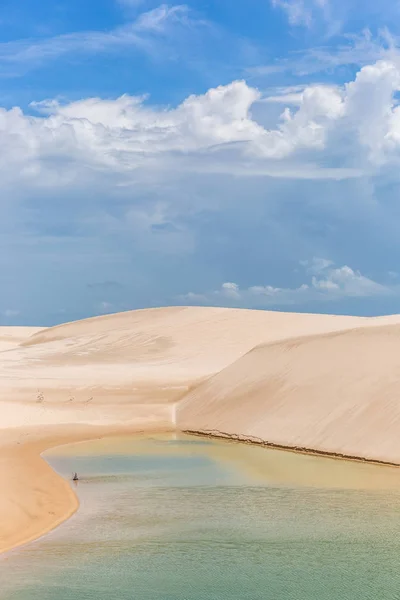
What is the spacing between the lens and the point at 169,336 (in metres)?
57.3

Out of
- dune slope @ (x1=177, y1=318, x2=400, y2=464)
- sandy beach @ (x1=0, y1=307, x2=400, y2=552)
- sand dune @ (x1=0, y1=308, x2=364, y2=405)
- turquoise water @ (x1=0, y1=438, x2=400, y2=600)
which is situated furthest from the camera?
sand dune @ (x1=0, y1=308, x2=364, y2=405)

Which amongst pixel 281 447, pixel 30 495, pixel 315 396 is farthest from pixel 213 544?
pixel 315 396

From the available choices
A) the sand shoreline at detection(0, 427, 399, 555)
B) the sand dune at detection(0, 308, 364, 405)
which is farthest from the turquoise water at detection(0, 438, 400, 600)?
the sand dune at detection(0, 308, 364, 405)

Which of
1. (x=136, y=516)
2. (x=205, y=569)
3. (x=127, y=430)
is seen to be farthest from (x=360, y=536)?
(x=127, y=430)

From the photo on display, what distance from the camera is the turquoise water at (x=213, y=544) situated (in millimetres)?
12141

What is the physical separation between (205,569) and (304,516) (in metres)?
3.91

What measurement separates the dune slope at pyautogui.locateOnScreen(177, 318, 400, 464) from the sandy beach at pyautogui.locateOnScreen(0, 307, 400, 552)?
46mm

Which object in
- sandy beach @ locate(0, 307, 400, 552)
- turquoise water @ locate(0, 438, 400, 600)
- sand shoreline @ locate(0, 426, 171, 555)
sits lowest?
turquoise water @ locate(0, 438, 400, 600)

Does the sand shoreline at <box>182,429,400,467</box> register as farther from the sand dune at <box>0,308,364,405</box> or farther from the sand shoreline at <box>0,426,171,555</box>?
the sand dune at <box>0,308,364,405</box>

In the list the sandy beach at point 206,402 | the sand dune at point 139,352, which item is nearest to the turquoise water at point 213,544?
the sandy beach at point 206,402

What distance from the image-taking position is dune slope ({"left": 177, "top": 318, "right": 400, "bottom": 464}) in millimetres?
24094

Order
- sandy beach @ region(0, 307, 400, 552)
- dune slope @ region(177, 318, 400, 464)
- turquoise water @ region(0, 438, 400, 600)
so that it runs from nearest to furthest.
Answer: turquoise water @ region(0, 438, 400, 600) < sandy beach @ region(0, 307, 400, 552) < dune slope @ region(177, 318, 400, 464)

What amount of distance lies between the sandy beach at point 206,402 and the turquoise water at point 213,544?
3.76 feet

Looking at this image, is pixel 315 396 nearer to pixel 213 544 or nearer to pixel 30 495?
pixel 30 495
